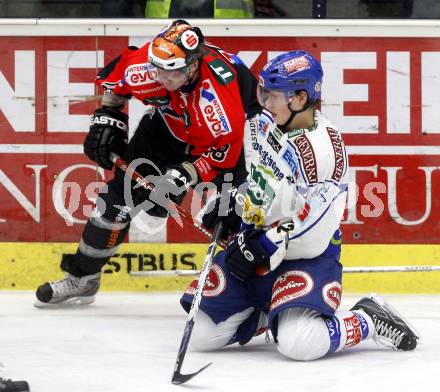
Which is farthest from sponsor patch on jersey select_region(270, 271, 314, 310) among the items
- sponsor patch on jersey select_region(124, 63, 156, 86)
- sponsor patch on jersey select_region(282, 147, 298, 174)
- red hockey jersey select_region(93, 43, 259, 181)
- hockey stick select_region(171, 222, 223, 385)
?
sponsor patch on jersey select_region(124, 63, 156, 86)

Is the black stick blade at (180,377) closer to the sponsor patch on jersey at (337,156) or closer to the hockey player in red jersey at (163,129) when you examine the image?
the sponsor patch on jersey at (337,156)

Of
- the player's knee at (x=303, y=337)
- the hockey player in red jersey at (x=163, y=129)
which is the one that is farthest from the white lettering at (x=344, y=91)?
the player's knee at (x=303, y=337)

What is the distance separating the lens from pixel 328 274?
3727 mm

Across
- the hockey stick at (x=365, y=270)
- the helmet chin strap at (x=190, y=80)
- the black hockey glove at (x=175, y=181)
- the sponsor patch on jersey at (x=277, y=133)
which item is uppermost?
the helmet chin strap at (x=190, y=80)

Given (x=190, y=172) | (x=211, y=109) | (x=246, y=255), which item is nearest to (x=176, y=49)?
(x=211, y=109)

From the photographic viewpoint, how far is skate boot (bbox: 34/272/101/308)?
4.59 m

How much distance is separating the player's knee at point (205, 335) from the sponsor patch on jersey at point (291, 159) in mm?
559

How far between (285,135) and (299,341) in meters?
0.64

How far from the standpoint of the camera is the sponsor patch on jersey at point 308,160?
3.57 m

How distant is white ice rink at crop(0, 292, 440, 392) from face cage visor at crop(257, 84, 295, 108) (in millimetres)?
790

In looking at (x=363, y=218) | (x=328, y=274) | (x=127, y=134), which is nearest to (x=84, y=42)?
(x=127, y=134)

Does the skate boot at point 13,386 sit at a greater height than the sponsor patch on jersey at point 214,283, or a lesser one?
lesser

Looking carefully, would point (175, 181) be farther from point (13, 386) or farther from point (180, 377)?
point (13, 386)

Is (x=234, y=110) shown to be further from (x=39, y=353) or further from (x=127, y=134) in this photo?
(x=39, y=353)
